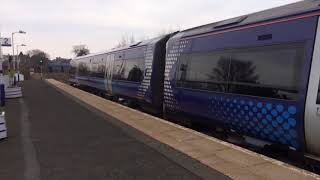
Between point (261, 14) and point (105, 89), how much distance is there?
17475mm

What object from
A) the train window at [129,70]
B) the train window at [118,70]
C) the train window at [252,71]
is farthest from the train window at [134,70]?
the train window at [252,71]

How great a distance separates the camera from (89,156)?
7.85 metres

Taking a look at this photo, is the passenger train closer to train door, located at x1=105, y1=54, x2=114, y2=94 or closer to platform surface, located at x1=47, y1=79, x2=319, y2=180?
platform surface, located at x1=47, y1=79, x2=319, y2=180

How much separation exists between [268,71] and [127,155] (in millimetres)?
3235

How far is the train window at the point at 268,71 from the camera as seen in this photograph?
7.17 meters

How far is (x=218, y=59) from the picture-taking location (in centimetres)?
1000

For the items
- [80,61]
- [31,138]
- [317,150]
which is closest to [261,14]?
[317,150]

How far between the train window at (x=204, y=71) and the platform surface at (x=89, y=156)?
2142mm

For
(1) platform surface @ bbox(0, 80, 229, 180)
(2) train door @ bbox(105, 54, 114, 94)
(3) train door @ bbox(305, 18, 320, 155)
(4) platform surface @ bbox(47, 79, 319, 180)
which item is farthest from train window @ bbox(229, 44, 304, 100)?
(2) train door @ bbox(105, 54, 114, 94)

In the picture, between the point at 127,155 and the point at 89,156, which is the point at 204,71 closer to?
the point at 127,155

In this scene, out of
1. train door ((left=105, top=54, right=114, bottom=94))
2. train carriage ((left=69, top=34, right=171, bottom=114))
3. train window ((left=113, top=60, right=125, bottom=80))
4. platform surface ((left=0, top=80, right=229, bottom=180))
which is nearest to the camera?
platform surface ((left=0, top=80, right=229, bottom=180))

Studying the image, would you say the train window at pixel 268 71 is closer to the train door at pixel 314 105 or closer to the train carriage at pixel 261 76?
the train carriage at pixel 261 76

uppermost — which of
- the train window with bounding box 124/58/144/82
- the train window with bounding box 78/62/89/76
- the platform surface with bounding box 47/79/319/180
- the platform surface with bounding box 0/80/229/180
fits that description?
the train window with bounding box 124/58/144/82

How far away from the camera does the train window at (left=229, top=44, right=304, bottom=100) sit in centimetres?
717
